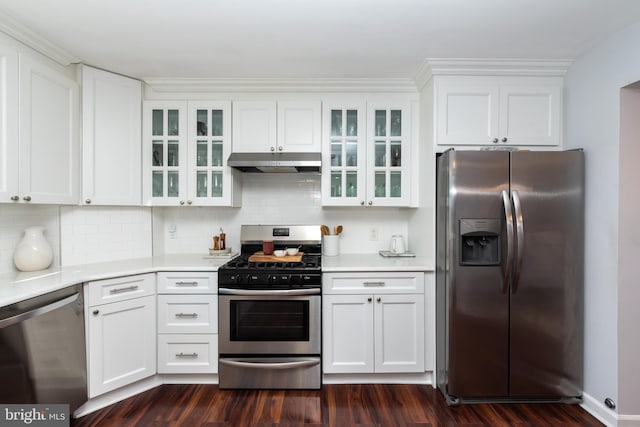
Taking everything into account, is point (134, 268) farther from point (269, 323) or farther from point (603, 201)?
point (603, 201)

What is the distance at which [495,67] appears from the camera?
7.81 feet

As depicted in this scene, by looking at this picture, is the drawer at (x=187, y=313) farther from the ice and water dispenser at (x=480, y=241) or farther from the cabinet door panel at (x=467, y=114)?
the cabinet door panel at (x=467, y=114)

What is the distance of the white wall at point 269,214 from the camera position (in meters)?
3.08

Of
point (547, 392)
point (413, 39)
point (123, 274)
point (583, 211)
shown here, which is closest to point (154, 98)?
point (123, 274)

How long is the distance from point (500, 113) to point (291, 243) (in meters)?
1.97

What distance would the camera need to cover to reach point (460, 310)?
7.10 ft

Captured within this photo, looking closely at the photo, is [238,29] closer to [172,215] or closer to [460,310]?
[172,215]

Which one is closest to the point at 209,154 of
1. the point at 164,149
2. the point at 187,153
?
the point at 187,153

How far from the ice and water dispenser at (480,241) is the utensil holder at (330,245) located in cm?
115

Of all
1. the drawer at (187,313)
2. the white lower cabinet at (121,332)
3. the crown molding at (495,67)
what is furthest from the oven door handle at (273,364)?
the crown molding at (495,67)

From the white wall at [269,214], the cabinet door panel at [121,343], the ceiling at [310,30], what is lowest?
the cabinet door panel at [121,343]

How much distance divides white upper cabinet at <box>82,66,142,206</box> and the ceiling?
0.16m

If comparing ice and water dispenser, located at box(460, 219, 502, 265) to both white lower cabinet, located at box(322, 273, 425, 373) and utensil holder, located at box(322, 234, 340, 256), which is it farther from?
utensil holder, located at box(322, 234, 340, 256)

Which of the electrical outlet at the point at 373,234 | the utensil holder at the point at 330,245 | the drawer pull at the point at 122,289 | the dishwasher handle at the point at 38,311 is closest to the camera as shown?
the dishwasher handle at the point at 38,311
